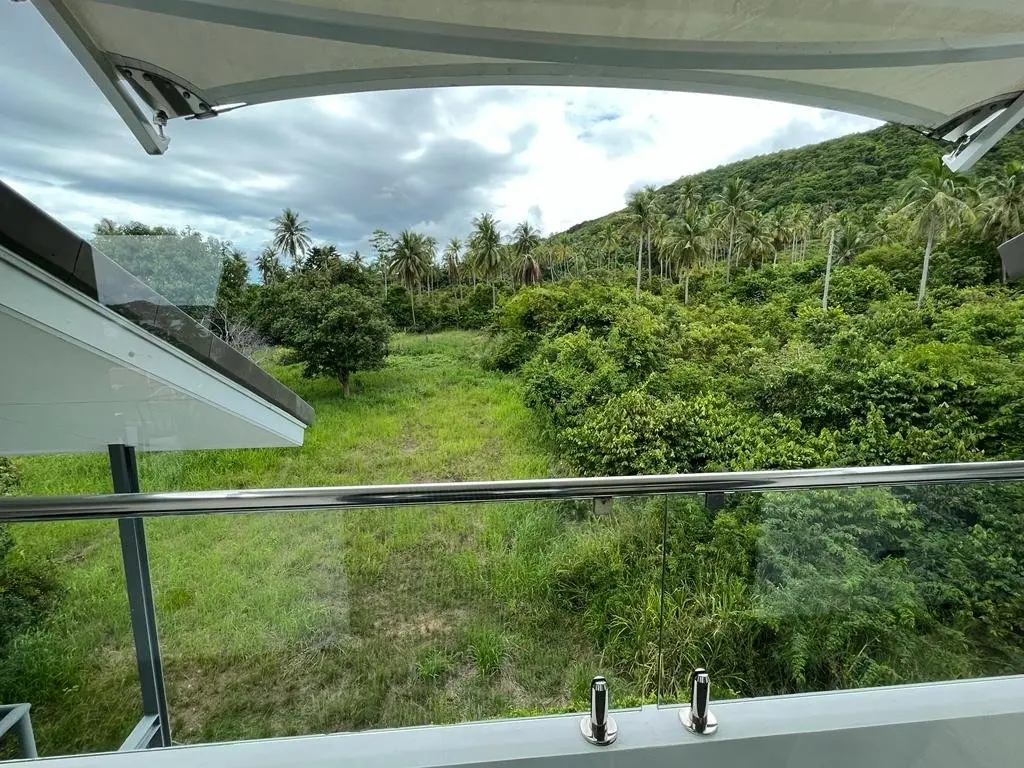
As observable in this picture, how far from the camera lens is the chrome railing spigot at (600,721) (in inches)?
42.0

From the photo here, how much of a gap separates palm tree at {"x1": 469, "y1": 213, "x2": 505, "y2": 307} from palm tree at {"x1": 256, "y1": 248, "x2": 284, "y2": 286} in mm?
4430

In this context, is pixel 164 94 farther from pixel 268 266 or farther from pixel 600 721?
pixel 268 266

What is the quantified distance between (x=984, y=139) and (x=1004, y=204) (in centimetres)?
956

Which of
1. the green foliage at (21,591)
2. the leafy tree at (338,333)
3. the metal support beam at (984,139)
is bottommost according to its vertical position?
the green foliage at (21,591)

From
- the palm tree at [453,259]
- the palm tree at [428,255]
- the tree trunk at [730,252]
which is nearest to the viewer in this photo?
the palm tree at [428,255]

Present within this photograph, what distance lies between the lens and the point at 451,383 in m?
9.40

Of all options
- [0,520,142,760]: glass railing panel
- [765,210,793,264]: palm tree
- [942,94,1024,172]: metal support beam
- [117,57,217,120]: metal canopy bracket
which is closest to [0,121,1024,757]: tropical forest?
[0,520,142,760]: glass railing panel

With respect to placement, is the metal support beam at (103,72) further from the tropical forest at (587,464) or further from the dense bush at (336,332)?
the dense bush at (336,332)

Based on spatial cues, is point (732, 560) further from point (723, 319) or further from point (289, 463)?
point (723, 319)

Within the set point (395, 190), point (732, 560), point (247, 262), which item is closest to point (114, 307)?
point (732, 560)

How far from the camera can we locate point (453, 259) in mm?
9977

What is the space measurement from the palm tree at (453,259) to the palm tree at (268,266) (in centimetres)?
332

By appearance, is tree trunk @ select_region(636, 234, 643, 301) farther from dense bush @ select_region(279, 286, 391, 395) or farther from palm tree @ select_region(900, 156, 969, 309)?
dense bush @ select_region(279, 286, 391, 395)

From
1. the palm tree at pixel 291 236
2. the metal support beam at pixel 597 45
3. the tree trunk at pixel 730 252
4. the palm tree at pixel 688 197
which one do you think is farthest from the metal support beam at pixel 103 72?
the palm tree at pixel 688 197
